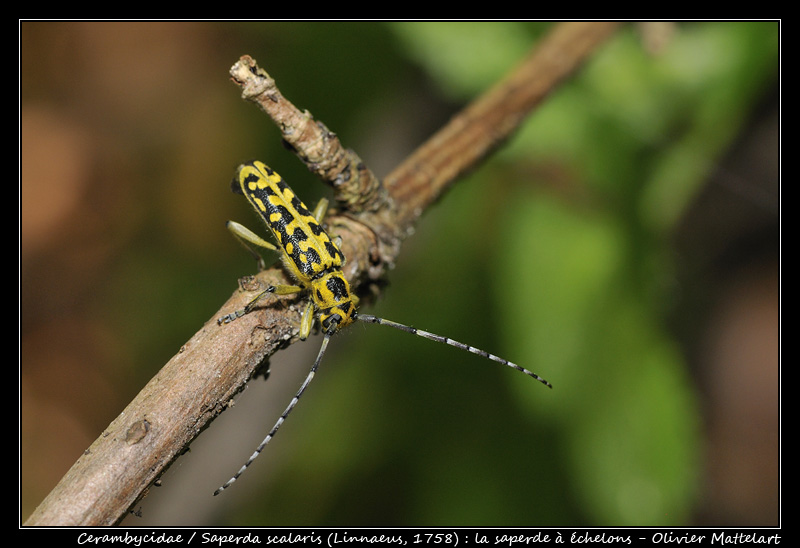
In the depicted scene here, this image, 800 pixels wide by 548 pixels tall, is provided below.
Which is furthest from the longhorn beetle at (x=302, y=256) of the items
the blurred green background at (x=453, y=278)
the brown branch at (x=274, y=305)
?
the blurred green background at (x=453, y=278)

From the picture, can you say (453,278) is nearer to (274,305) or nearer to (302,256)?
(302,256)

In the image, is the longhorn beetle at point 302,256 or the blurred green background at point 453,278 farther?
the blurred green background at point 453,278

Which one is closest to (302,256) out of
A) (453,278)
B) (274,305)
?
(274,305)

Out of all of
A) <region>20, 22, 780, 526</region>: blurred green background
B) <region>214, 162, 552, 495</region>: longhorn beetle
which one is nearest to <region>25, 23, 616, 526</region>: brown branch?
<region>214, 162, 552, 495</region>: longhorn beetle

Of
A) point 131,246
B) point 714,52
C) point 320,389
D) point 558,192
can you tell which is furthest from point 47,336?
point 714,52

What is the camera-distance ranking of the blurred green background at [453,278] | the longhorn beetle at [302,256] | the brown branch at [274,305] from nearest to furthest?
the brown branch at [274,305]
the longhorn beetle at [302,256]
the blurred green background at [453,278]

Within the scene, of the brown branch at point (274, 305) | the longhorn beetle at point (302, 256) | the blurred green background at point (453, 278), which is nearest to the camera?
the brown branch at point (274, 305)

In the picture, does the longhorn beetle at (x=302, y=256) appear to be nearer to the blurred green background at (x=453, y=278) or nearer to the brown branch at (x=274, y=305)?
the brown branch at (x=274, y=305)
